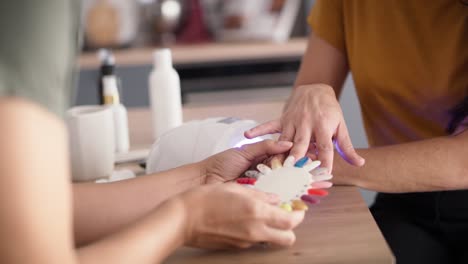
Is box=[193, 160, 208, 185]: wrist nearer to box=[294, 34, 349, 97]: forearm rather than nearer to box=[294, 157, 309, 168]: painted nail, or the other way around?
box=[294, 157, 309, 168]: painted nail

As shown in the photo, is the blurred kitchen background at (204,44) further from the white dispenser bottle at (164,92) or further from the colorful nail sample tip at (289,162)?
the colorful nail sample tip at (289,162)

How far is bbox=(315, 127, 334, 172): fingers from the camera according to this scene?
3.42 ft

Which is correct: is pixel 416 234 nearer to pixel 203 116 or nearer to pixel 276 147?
pixel 276 147

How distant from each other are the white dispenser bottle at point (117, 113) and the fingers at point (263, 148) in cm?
49

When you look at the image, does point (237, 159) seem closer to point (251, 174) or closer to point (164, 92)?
point (251, 174)

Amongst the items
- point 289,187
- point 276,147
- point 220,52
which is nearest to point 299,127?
point 276,147

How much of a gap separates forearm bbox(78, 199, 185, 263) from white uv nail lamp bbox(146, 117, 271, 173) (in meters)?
0.34

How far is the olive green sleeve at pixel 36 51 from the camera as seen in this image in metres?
0.56

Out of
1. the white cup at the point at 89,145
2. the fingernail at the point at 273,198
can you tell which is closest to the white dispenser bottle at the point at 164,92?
the white cup at the point at 89,145

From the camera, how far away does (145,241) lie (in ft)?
2.35

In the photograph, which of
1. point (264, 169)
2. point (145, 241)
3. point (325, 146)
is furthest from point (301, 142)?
point (145, 241)

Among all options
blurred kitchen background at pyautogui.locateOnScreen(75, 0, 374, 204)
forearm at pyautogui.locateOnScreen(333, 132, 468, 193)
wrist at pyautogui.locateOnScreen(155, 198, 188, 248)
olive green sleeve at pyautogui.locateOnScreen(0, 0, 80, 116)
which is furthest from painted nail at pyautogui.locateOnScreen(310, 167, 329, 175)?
blurred kitchen background at pyautogui.locateOnScreen(75, 0, 374, 204)

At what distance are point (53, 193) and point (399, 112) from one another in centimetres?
99

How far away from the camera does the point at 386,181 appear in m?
1.10
